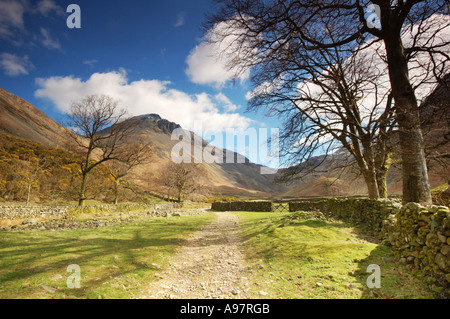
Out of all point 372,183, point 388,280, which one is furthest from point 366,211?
point 388,280

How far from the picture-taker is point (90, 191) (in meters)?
29.7

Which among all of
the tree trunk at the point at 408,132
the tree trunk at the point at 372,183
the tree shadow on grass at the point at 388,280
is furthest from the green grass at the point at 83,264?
the tree trunk at the point at 372,183

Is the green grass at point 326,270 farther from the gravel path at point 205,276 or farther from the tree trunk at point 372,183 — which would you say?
the tree trunk at point 372,183

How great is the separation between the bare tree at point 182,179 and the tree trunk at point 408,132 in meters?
35.9

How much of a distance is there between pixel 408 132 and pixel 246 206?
27707 millimetres

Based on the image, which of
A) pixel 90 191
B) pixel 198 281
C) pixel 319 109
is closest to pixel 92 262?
pixel 198 281

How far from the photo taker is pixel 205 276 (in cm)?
547

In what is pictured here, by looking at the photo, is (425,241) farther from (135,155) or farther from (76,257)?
(135,155)

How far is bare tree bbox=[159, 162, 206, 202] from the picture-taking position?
4034 centimetres

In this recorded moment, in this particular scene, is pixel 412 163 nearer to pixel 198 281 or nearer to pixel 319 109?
pixel 319 109

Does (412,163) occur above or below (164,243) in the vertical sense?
above

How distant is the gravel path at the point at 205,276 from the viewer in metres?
4.42

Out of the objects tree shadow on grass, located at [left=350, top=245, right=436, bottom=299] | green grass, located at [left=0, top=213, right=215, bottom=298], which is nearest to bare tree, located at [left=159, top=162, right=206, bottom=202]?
green grass, located at [left=0, top=213, right=215, bottom=298]
